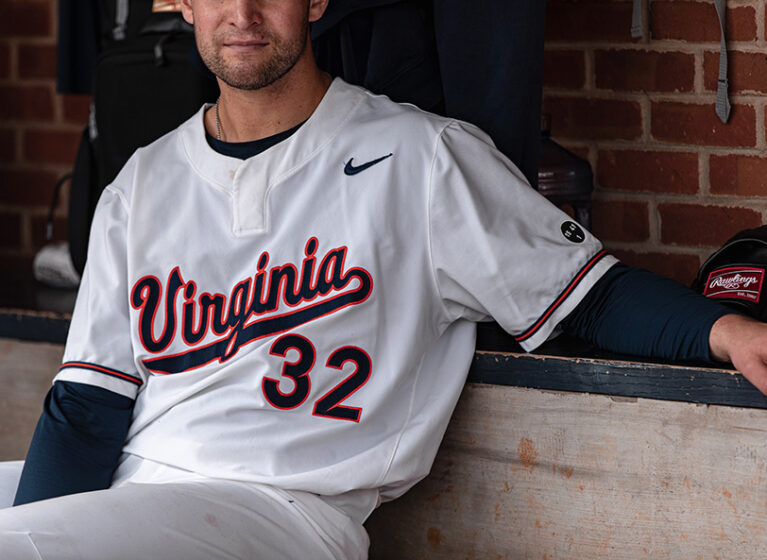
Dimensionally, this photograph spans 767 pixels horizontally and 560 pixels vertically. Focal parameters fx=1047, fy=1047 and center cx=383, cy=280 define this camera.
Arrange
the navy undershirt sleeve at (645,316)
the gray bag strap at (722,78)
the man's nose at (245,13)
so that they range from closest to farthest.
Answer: the navy undershirt sleeve at (645,316) < the man's nose at (245,13) < the gray bag strap at (722,78)

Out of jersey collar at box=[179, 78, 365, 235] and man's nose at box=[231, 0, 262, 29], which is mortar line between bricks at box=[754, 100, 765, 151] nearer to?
jersey collar at box=[179, 78, 365, 235]

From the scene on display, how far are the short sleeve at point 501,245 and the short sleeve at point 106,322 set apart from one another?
473mm

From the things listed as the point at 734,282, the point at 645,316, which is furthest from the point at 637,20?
the point at 645,316

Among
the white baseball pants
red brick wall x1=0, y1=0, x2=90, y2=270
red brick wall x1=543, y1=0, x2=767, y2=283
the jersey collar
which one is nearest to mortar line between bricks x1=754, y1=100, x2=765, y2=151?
red brick wall x1=543, y1=0, x2=767, y2=283

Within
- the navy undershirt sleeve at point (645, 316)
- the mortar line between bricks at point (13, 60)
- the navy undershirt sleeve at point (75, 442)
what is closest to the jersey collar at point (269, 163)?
the navy undershirt sleeve at point (75, 442)

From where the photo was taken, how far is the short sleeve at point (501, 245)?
1389mm

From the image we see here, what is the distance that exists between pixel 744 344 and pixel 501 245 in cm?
33

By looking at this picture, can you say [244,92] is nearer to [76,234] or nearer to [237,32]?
[237,32]

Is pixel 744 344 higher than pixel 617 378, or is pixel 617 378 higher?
pixel 744 344

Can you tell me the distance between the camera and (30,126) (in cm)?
264

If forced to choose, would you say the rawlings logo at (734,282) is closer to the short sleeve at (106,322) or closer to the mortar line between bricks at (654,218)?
the mortar line between bricks at (654,218)

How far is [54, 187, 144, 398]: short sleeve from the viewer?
1.52 metres

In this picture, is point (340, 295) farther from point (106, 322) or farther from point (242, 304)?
point (106, 322)

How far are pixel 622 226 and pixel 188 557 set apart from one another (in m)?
1.08
